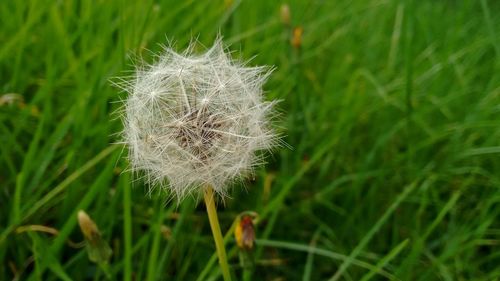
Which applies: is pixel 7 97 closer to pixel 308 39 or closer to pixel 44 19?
pixel 44 19

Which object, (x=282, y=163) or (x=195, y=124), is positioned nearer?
(x=195, y=124)

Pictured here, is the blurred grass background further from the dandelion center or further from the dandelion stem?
the dandelion center

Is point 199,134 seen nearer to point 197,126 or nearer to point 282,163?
point 197,126

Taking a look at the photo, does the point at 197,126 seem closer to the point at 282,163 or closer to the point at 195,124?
the point at 195,124

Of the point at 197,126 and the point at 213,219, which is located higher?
the point at 197,126

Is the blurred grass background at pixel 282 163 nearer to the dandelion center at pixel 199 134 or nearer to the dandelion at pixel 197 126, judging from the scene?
the dandelion at pixel 197 126

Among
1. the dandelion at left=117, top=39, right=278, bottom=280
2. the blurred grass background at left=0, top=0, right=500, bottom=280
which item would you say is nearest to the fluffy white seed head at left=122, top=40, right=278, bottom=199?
the dandelion at left=117, top=39, right=278, bottom=280

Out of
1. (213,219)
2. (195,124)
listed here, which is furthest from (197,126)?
(213,219)

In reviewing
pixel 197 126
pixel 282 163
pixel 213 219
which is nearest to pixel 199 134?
pixel 197 126
